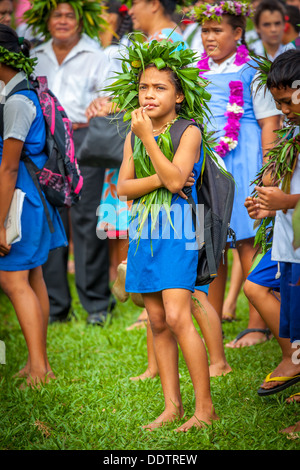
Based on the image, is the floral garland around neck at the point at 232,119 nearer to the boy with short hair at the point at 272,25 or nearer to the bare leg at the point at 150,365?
the bare leg at the point at 150,365

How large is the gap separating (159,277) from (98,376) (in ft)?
4.52

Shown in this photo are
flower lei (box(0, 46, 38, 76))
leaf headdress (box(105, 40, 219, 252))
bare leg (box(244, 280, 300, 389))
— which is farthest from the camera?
flower lei (box(0, 46, 38, 76))

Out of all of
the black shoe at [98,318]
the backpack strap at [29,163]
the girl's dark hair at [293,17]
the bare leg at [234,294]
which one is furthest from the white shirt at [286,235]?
the girl's dark hair at [293,17]

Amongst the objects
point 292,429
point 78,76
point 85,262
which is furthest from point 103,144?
point 292,429

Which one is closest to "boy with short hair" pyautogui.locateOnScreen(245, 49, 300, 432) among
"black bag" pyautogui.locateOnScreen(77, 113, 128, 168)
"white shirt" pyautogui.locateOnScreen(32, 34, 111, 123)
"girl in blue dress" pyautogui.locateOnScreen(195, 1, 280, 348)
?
"girl in blue dress" pyautogui.locateOnScreen(195, 1, 280, 348)

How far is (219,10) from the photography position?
15.4 feet

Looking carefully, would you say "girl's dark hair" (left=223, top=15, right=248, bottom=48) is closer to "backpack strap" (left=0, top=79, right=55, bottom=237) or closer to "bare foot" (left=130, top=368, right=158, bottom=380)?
"backpack strap" (left=0, top=79, right=55, bottom=237)

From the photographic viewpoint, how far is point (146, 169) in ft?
10.9

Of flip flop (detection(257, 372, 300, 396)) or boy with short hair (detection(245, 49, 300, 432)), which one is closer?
boy with short hair (detection(245, 49, 300, 432))

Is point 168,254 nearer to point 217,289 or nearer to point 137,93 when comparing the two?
point 137,93

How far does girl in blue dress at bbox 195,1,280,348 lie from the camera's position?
4.59m

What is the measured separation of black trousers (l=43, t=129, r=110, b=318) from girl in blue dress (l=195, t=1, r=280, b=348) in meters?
1.56

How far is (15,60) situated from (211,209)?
1713 millimetres
